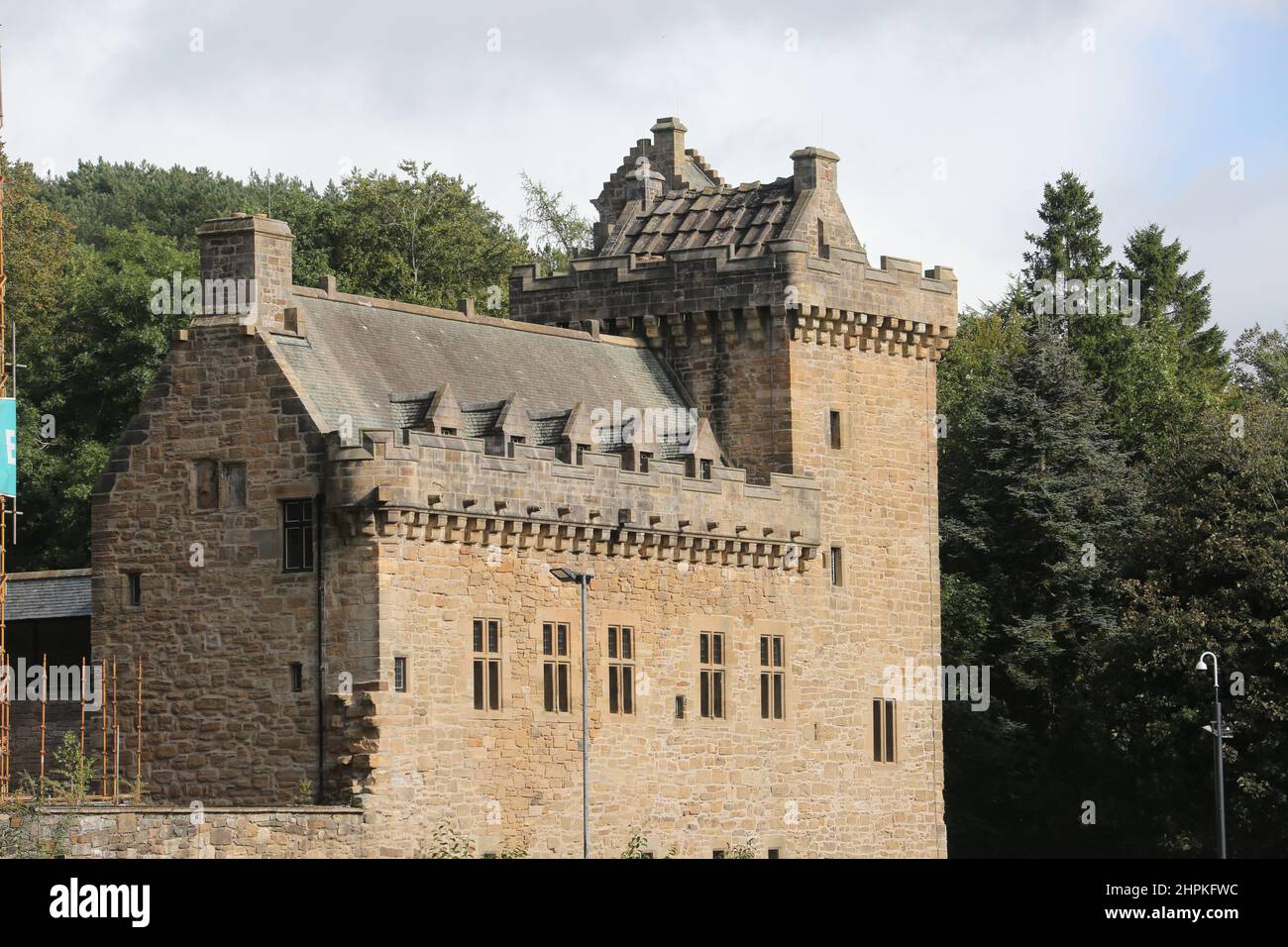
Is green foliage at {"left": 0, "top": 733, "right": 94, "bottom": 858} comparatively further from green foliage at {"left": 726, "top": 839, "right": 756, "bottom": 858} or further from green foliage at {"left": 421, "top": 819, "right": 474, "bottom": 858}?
green foliage at {"left": 726, "top": 839, "right": 756, "bottom": 858}

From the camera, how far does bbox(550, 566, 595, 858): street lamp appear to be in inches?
2147

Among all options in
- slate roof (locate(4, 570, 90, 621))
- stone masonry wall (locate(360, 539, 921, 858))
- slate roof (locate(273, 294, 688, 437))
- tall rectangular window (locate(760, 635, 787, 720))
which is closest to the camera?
stone masonry wall (locate(360, 539, 921, 858))

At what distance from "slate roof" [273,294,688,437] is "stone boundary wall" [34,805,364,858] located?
780cm

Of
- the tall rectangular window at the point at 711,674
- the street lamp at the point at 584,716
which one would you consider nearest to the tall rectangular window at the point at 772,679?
the tall rectangular window at the point at 711,674

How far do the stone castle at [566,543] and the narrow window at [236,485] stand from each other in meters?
0.05

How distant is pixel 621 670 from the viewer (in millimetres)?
59031

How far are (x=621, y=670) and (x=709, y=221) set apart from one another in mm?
13975

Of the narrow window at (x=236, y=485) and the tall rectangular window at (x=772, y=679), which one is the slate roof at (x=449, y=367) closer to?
the narrow window at (x=236, y=485)

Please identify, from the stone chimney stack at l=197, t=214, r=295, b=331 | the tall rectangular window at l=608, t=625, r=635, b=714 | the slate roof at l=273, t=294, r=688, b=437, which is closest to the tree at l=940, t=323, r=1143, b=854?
the slate roof at l=273, t=294, r=688, b=437

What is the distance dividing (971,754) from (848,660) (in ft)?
57.3

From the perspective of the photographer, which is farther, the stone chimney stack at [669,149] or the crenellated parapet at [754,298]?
the stone chimney stack at [669,149]

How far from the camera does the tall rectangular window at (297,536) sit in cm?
5481

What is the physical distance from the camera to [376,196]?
9312 cm
